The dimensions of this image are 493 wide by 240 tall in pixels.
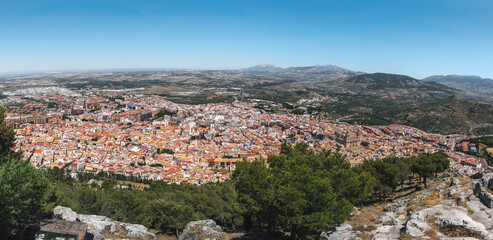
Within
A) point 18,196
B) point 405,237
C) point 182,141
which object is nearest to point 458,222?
point 405,237

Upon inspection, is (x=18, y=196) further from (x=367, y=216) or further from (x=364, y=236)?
(x=367, y=216)

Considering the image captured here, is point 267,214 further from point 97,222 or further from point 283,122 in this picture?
point 283,122

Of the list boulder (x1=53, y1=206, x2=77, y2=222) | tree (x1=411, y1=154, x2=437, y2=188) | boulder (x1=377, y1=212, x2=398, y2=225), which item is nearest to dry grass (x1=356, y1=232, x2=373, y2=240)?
boulder (x1=377, y1=212, x2=398, y2=225)

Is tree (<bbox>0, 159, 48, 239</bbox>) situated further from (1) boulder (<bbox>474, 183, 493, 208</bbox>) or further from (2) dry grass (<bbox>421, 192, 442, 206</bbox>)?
(1) boulder (<bbox>474, 183, 493, 208</bbox>)

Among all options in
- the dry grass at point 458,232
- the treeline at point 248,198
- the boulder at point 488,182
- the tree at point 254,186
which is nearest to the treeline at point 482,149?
the treeline at point 248,198

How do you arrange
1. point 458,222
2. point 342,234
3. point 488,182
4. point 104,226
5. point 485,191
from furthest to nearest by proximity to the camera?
point 488,182
point 485,191
point 104,226
point 342,234
point 458,222

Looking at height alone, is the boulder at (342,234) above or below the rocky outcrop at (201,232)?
above

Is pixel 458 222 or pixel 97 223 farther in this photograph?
pixel 97 223

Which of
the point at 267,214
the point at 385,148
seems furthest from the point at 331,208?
the point at 385,148

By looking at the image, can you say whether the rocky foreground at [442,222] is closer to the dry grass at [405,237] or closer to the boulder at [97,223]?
Result: the dry grass at [405,237]
